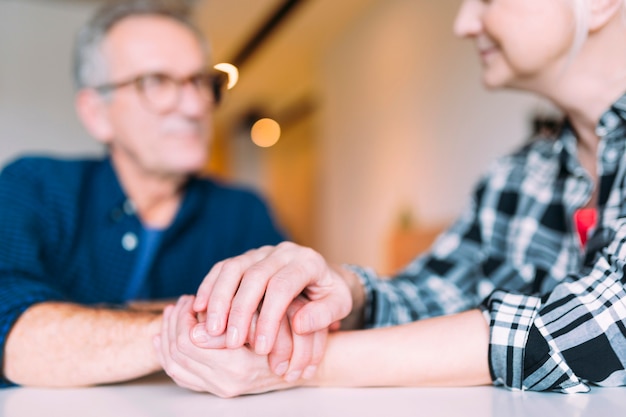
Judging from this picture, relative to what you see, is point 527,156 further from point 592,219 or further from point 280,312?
point 280,312

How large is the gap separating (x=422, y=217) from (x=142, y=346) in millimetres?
3456

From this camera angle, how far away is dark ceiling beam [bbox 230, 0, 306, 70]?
4781 millimetres

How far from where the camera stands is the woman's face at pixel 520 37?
3.06 feet

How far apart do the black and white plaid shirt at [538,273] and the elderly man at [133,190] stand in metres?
0.41

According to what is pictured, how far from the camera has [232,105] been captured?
8.77m

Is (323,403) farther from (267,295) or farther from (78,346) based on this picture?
(78,346)

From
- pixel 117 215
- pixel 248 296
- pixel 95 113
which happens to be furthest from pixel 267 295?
pixel 95 113

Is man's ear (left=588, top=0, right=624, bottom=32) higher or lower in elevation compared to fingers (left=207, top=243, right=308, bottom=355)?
higher

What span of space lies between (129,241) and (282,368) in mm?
760

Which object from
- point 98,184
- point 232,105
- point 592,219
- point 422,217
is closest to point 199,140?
point 98,184

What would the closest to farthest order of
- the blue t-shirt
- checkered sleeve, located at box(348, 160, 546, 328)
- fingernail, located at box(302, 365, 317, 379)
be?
fingernail, located at box(302, 365, 317, 379), checkered sleeve, located at box(348, 160, 546, 328), the blue t-shirt

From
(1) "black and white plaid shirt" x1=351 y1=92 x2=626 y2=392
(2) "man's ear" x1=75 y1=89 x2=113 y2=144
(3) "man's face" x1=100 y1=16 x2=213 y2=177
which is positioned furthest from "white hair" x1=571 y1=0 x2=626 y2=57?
(2) "man's ear" x1=75 y1=89 x2=113 y2=144

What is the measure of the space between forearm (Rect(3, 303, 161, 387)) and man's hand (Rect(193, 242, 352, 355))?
126 mm

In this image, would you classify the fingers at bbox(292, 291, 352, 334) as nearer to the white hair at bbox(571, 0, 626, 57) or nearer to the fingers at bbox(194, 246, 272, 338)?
the fingers at bbox(194, 246, 272, 338)
